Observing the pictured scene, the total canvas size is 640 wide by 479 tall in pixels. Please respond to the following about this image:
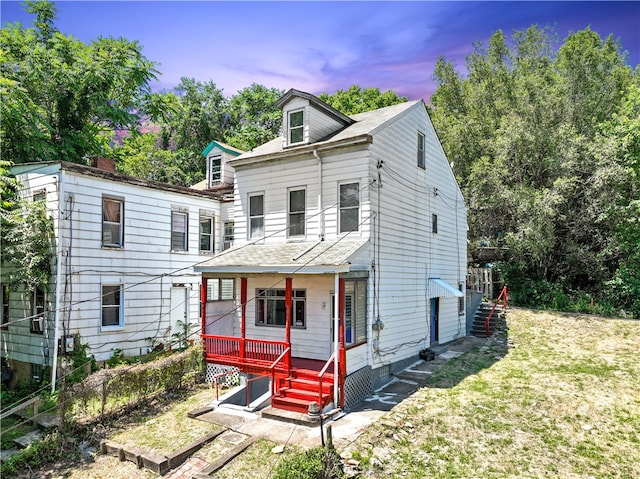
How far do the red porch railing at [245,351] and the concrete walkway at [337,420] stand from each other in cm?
160

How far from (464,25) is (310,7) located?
5627mm

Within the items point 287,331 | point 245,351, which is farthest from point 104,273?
point 287,331

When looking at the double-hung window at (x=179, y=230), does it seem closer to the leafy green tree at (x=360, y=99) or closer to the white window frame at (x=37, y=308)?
the white window frame at (x=37, y=308)

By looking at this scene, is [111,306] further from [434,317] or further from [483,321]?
[483,321]

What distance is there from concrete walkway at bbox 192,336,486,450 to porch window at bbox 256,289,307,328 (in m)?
3.59

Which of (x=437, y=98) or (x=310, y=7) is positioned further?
(x=437, y=98)

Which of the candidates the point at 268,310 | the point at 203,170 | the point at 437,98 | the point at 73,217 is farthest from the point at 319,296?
the point at 203,170

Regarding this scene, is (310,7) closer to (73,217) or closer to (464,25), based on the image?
(464,25)

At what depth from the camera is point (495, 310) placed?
853 inches

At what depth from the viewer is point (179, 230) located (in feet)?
58.4

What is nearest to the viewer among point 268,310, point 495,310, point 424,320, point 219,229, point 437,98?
point 268,310

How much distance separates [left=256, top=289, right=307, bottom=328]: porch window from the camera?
14203 millimetres

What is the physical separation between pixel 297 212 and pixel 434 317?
788 cm

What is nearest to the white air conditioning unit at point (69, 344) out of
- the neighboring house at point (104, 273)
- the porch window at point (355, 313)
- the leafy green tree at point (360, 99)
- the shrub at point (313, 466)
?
the neighboring house at point (104, 273)
